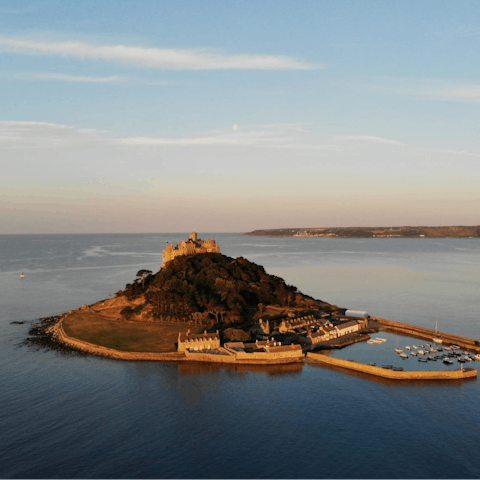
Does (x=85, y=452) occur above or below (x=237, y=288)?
below

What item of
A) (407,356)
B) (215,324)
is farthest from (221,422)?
(215,324)

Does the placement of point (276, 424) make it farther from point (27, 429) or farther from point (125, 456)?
point (27, 429)

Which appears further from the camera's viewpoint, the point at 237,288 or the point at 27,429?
the point at 237,288

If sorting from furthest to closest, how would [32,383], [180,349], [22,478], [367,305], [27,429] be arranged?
[367,305], [180,349], [32,383], [27,429], [22,478]

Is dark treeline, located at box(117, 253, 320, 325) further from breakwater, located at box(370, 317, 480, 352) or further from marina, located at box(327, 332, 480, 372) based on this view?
marina, located at box(327, 332, 480, 372)

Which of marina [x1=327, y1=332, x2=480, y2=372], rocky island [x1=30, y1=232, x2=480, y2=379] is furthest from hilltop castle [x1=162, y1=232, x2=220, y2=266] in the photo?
marina [x1=327, y1=332, x2=480, y2=372]

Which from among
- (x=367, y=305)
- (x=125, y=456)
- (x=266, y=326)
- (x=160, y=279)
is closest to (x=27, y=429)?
(x=125, y=456)

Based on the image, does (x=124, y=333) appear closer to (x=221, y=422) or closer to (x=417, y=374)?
(x=221, y=422)
